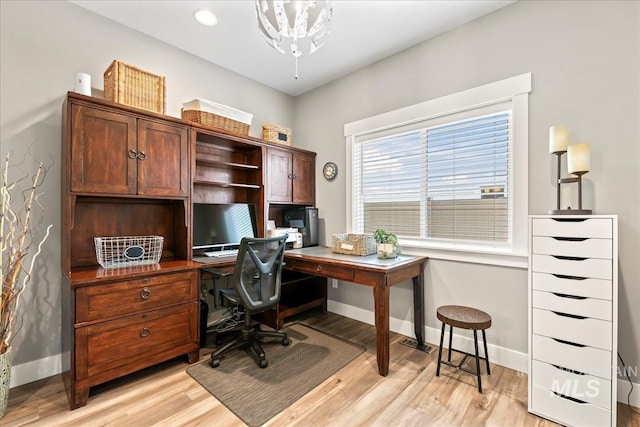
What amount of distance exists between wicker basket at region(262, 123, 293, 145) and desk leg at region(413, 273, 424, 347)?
2.05 metres

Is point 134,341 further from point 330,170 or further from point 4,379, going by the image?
point 330,170

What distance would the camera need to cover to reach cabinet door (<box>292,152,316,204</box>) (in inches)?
133

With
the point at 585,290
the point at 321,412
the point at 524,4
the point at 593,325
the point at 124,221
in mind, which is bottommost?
the point at 321,412

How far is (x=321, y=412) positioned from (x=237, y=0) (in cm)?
291

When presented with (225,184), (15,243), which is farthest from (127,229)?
(225,184)

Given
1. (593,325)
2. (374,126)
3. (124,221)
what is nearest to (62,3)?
(124,221)

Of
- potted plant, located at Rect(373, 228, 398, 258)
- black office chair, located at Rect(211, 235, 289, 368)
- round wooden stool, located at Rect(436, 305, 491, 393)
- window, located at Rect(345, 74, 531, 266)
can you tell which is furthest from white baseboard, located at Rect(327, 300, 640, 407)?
black office chair, located at Rect(211, 235, 289, 368)

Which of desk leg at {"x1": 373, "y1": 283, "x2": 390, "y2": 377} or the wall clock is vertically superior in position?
the wall clock

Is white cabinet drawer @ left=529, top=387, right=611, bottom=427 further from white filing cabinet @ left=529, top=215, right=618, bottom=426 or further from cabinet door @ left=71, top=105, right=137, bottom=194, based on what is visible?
cabinet door @ left=71, top=105, right=137, bottom=194

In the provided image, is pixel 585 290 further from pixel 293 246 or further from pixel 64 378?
pixel 64 378

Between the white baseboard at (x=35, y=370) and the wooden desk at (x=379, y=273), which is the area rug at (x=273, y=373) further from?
the white baseboard at (x=35, y=370)

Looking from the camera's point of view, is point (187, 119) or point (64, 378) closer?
point (64, 378)

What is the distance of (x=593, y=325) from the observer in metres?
1.53

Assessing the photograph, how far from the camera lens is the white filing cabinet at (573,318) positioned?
1.49 metres
